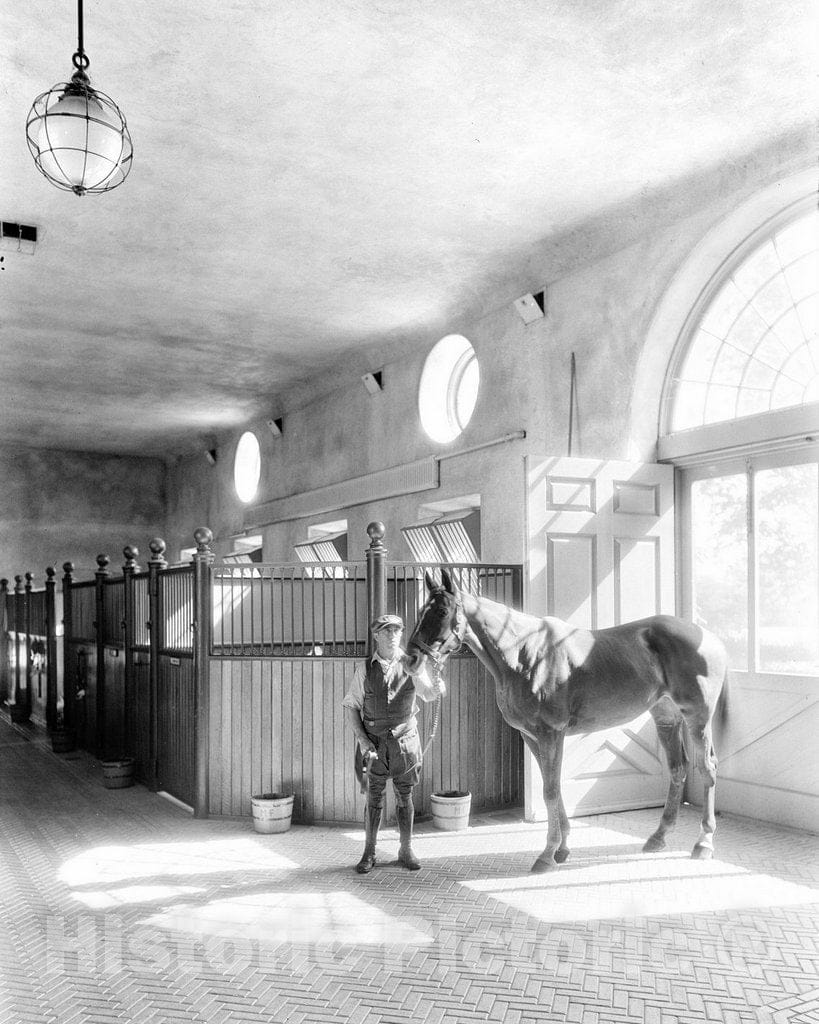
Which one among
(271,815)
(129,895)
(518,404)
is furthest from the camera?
(518,404)

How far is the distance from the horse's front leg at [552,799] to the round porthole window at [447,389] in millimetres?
4691

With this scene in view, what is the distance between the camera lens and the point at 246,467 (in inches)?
584

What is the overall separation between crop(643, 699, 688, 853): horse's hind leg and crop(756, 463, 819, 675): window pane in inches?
35.8

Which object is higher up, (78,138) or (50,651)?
(78,138)

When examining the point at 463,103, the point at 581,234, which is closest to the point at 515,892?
the point at 463,103

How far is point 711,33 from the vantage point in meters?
4.53

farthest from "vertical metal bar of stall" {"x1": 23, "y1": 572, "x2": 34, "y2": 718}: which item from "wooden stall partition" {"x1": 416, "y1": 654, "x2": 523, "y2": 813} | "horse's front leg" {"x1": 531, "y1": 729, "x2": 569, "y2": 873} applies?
"horse's front leg" {"x1": 531, "y1": 729, "x2": 569, "y2": 873}

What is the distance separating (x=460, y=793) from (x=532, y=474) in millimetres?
2213

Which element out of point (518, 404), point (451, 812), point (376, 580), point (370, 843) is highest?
point (518, 404)

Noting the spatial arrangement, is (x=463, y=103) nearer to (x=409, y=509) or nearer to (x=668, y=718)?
(x=668, y=718)

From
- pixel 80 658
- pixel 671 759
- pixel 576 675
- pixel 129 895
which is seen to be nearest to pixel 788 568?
pixel 671 759

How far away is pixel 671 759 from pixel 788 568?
151 centimetres

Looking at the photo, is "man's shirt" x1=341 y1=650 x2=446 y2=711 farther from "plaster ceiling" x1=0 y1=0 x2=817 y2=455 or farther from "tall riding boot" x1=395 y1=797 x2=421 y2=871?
"plaster ceiling" x1=0 y1=0 x2=817 y2=455

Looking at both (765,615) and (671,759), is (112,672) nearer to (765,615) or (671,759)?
(671,759)
